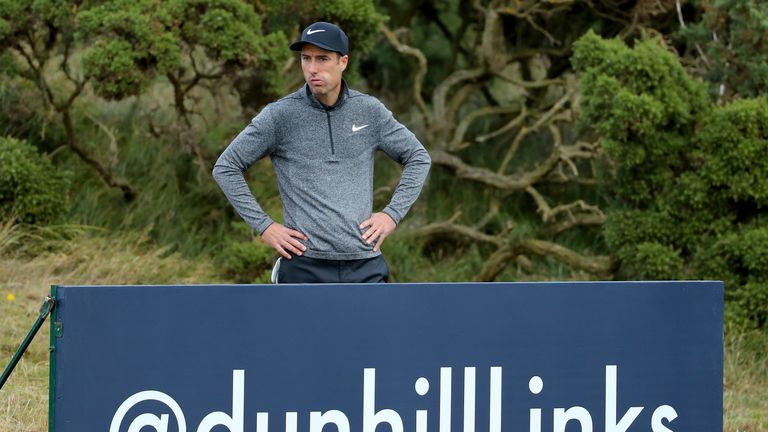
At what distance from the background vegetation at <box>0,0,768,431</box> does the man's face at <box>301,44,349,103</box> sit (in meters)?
2.11

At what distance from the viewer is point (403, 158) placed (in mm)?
4938

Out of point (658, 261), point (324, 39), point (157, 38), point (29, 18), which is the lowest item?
point (658, 261)

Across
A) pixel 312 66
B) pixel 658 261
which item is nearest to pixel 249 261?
pixel 658 261

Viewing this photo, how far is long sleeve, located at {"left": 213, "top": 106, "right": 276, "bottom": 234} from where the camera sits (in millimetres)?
4688

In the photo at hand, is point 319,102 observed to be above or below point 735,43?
below

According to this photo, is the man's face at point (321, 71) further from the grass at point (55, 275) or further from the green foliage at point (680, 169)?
the green foliage at point (680, 169)

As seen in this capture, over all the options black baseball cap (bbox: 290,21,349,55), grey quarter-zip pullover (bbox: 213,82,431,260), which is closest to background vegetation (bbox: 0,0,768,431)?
grey quarter-zip pullover (bbox: 213,82,431,260)

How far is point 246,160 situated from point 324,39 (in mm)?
553

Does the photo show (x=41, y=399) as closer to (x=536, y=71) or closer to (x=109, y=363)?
(x=109, y=363)

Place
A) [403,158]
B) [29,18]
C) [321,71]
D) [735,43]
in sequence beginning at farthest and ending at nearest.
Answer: [29,18] → [735,43] → [403,158] → [321,71]

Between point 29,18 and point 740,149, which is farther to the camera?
point 29,18

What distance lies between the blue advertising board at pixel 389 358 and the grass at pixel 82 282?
1873 mm

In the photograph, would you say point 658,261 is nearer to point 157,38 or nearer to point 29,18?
point 157,38

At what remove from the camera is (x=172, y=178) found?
32.5 ft
